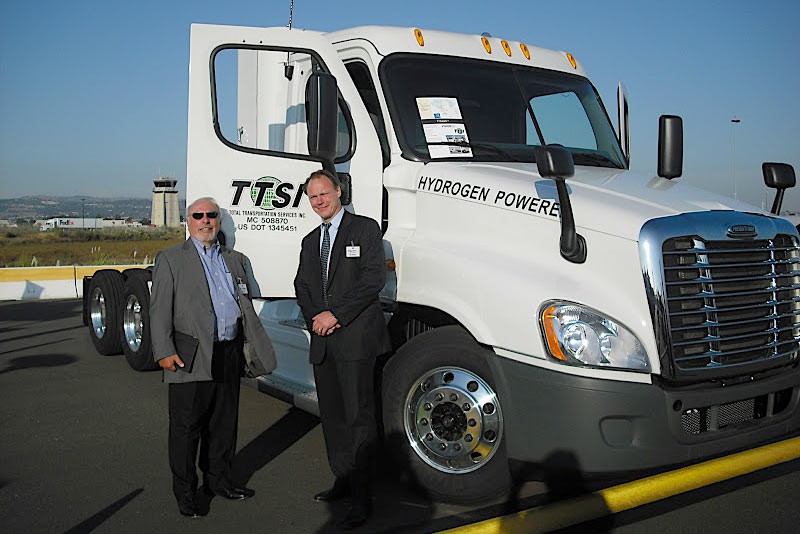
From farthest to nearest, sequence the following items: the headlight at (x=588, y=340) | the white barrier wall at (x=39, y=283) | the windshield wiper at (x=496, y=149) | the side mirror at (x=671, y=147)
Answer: the white barrier wall at (x=39, y=283) < the windshield wiper at (x=496, y=149) < the side mirror at (x=671, y=147) < the headlight at (x=588, y=340)

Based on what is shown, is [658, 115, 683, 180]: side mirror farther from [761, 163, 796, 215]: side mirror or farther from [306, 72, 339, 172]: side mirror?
[306, 72, 339, 172]: side mirror

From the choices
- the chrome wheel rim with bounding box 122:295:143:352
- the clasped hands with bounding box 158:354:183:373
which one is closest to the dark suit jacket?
the clasped hands with bounding box 158:354:183:373

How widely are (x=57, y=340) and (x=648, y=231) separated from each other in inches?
350

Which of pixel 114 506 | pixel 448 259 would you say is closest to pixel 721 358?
pixel 448 259

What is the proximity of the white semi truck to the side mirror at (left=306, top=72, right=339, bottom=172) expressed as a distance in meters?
0.01

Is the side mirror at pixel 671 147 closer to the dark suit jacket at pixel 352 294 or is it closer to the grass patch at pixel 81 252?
the dark suit jacket at pixel 352 294

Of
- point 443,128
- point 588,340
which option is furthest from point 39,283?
point 588,340

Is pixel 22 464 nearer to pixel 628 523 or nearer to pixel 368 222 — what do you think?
pixel 368 222

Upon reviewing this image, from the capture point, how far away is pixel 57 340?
11.0 meters

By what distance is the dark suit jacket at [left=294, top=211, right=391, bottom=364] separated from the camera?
184 inches

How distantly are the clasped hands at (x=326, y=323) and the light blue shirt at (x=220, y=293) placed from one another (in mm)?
533

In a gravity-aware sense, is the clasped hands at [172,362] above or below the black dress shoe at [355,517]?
above

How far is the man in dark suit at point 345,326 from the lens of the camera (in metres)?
4.67

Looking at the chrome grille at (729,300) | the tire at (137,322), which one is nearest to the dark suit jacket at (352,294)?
the chrome grille at (729,300)
